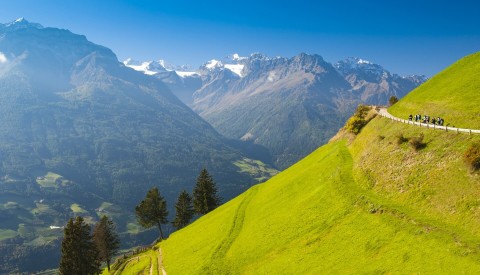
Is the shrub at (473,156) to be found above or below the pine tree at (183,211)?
below

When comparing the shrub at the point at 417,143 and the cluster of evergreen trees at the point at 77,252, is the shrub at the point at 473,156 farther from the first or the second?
the cluster of evergreen trees at the point at 77,252

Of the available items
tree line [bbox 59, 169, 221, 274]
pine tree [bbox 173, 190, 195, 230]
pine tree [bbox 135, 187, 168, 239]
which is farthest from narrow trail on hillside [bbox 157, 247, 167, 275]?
pine tree [bbox 173, 190, 195, 230]

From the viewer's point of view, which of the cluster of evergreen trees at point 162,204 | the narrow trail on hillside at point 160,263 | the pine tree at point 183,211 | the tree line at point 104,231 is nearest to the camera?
the narrow trail on hillside at point 160,263

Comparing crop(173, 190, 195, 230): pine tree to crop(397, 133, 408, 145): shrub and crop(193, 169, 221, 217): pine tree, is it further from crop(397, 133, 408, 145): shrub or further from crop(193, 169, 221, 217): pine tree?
crop(397, 133, 408, 145): shrub

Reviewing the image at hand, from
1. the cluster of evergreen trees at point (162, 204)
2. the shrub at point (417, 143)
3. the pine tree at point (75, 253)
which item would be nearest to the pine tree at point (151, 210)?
the cluster of evergreen trees at point (162, 204)

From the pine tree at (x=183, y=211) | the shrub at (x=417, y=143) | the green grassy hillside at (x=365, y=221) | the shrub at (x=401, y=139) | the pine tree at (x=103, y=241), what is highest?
the pine tree at (x=183, y=211)

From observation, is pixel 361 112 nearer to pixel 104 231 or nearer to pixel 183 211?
pixel 183 211

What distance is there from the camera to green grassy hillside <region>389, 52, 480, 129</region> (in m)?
55.8

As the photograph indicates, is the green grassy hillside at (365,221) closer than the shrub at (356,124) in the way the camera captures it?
Yes

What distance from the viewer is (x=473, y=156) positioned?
39781mm

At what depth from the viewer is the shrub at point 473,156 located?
130ft

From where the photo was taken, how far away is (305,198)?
60406 millimetres

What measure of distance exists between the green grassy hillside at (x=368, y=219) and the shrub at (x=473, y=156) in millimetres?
978

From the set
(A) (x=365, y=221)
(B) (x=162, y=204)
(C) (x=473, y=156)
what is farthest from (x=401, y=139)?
(B) (x=162, y=204)
